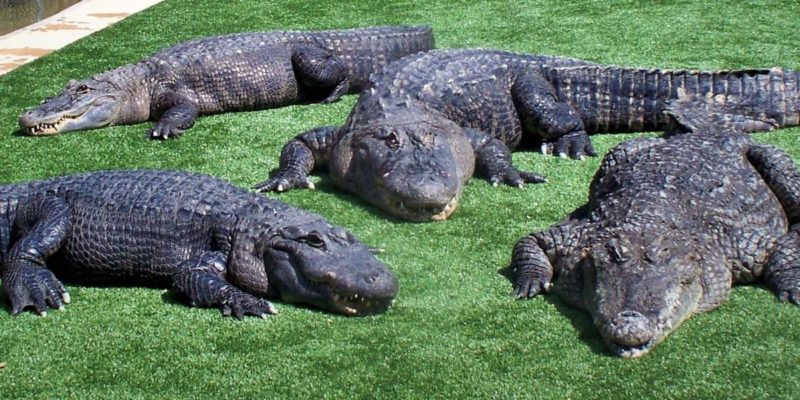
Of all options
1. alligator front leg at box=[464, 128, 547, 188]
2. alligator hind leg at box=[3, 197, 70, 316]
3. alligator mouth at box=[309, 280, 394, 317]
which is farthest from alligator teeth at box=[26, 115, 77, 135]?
alligator mouth at box=[309, 280, 394, 317]

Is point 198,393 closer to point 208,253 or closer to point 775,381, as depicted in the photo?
point 208,253

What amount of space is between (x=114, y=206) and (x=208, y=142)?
7.51 feet

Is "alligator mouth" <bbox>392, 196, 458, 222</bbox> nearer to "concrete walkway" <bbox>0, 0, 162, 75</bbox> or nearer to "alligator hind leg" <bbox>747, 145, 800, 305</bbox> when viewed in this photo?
"alligator hind leg" <bbox>747, 145, 800, 305</bbox>

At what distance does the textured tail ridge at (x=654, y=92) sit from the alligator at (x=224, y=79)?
1.59m

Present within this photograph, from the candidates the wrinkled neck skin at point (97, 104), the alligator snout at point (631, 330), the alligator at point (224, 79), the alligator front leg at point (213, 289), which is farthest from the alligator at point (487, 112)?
the alligator snout at point (631, 330)

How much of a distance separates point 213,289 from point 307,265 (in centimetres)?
47

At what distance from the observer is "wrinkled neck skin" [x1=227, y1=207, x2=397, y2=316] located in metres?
4.54

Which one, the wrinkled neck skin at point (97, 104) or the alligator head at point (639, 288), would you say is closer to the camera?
the alligator head at point (639, 288)

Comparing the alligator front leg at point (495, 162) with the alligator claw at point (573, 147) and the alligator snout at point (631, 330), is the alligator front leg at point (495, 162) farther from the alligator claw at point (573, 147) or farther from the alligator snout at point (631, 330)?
the alligator snout at point (631, 330)

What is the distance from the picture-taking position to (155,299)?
4.89 m

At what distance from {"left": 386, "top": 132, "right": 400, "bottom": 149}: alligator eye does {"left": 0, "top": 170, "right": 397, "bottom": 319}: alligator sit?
122 centimetres

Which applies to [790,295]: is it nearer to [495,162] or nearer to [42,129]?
[495,162]

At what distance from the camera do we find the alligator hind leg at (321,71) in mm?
8344

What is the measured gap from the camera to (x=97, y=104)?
25.8 feet
